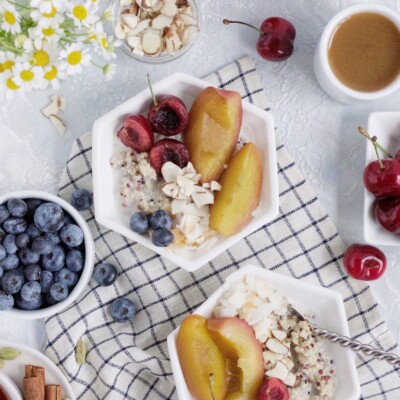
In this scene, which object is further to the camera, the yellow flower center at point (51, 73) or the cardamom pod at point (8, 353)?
the cardamom pod at point (8, 353)

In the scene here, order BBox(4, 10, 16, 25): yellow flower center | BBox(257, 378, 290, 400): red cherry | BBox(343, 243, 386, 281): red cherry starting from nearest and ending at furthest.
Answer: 1. BBox(4, 10, 16, 25): yellow flower center
2. BBox(257, 378, 290, 400): red cherry
3. BBox(343, 243, 386, 281): red cherry

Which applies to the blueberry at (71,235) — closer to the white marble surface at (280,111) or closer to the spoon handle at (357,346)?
the white marble surface at (280,111)

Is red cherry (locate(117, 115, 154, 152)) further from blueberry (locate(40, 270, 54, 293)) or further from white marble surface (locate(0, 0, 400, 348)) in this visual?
blueberry (locate(40, 270, 54, 293))

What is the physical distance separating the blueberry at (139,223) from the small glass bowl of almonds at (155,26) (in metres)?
0.34

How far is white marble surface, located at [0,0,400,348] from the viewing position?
5.21 ft

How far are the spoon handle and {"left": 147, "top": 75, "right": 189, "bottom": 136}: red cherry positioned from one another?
0.49 m

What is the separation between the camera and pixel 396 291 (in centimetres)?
160

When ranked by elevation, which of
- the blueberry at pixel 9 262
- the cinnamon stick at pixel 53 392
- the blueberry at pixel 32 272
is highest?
the blueberry at pixel 9 262

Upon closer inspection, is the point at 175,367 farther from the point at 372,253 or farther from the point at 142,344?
the point at 372,253

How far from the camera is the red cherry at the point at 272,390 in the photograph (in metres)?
1.42

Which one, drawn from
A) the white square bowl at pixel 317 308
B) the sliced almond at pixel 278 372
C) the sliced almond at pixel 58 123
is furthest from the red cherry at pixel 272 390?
the sliced almond at pixel 58 123

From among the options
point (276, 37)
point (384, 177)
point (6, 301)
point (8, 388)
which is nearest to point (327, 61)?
point (276, 37)

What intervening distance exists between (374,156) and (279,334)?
0.41 m

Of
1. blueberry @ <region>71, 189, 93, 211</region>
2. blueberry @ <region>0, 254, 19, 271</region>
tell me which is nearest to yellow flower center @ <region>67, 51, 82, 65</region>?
blueberry @ <region>71, 189, 93, 211</region>
